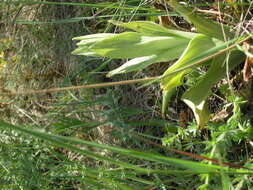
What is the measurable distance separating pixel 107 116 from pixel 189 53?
1.47 feet

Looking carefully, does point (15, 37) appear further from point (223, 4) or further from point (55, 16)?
point (223, 4)

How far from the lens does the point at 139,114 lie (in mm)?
1485

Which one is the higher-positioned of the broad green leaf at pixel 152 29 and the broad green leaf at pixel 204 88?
the broad green leaf at pixel 152 29

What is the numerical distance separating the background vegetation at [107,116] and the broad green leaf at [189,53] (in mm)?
108

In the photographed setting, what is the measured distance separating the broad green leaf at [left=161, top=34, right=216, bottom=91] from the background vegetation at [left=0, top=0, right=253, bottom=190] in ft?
0.35

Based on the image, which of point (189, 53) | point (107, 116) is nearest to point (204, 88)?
point (189, 53)

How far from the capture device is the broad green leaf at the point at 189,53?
40.2 inches

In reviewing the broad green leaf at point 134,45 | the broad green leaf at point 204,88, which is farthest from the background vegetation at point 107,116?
the broad green leaf at point 134,45

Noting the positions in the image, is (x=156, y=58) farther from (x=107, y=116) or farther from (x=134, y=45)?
(x=107, y=116)

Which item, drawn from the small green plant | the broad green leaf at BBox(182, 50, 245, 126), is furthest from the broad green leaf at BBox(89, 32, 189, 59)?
the broad green leaf at BBox(182, 50, 245, 126)

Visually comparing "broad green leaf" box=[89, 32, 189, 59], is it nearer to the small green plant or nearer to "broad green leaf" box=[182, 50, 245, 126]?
the small green plant

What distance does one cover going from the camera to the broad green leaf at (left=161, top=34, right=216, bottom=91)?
3.35 ft

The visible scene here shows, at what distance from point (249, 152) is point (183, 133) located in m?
0.22

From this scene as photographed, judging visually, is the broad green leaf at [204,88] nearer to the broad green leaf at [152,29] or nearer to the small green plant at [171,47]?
the small green plant at [171,47]
